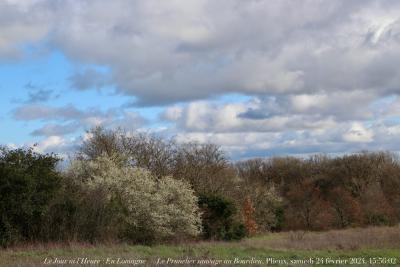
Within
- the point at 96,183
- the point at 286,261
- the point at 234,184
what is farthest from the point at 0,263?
the point at 234,184

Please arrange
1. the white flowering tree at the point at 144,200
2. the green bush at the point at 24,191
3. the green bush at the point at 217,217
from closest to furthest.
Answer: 1. the green bush at the point at 24,191
2. the white flowering tree at the point at 144,200
3. the green bush at the point at 217,217

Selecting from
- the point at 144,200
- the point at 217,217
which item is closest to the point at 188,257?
the point at 144,200

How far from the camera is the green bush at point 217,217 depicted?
111ft

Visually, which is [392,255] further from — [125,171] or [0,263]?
[125,171]


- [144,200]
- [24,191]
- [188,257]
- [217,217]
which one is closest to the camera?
[188,257]

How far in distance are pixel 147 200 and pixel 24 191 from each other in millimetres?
7850

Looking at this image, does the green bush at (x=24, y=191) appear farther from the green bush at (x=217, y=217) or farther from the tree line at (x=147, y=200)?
the green bush at (x=217, y=217)

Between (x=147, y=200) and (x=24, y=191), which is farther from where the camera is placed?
(x=147, y=200)

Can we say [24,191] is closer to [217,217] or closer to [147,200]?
[147,200]

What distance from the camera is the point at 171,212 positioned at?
99.0ft

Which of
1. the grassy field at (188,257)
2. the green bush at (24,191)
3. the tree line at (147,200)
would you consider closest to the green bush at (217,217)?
the tree line at (147,200)

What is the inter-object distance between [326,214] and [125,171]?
36318 mm

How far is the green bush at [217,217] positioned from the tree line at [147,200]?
0.21 feet

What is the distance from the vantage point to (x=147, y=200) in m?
29.0
